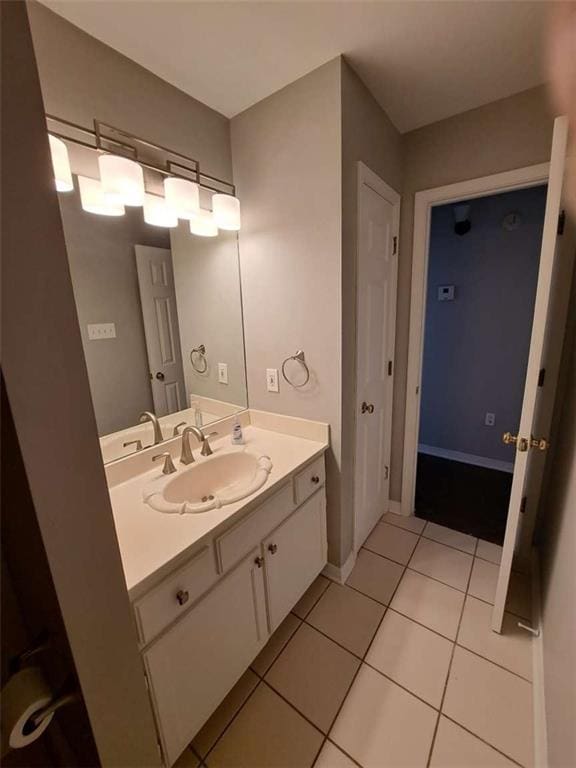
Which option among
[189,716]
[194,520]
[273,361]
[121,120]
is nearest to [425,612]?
[189,716]

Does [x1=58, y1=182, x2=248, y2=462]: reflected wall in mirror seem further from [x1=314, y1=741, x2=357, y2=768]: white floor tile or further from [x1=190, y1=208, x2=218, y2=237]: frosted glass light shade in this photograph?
[x1=314, y1=741, x2=357, y2=768]: white floor tile

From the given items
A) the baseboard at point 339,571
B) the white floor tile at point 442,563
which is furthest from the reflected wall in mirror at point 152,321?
the white floor tile at point 442,563

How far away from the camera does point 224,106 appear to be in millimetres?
1479

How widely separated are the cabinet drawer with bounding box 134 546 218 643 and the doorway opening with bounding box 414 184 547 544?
1781 millimetres

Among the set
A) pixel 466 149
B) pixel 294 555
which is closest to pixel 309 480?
pixel 294 555

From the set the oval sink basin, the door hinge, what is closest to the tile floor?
the oval sink basin

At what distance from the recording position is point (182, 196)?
1.35 m

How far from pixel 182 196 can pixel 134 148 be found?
0.22 m

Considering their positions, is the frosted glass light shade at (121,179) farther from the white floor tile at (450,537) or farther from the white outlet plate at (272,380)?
the white floor tile at (450,537)

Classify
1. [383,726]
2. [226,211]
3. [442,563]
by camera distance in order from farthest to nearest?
[442,563] → [226,211] → [383,726]

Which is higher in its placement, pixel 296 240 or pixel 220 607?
pixel 296 240

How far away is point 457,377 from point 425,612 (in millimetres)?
2022

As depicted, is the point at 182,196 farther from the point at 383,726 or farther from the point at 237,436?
the point at 383,726

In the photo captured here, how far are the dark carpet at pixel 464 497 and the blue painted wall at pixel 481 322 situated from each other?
0.24 m
